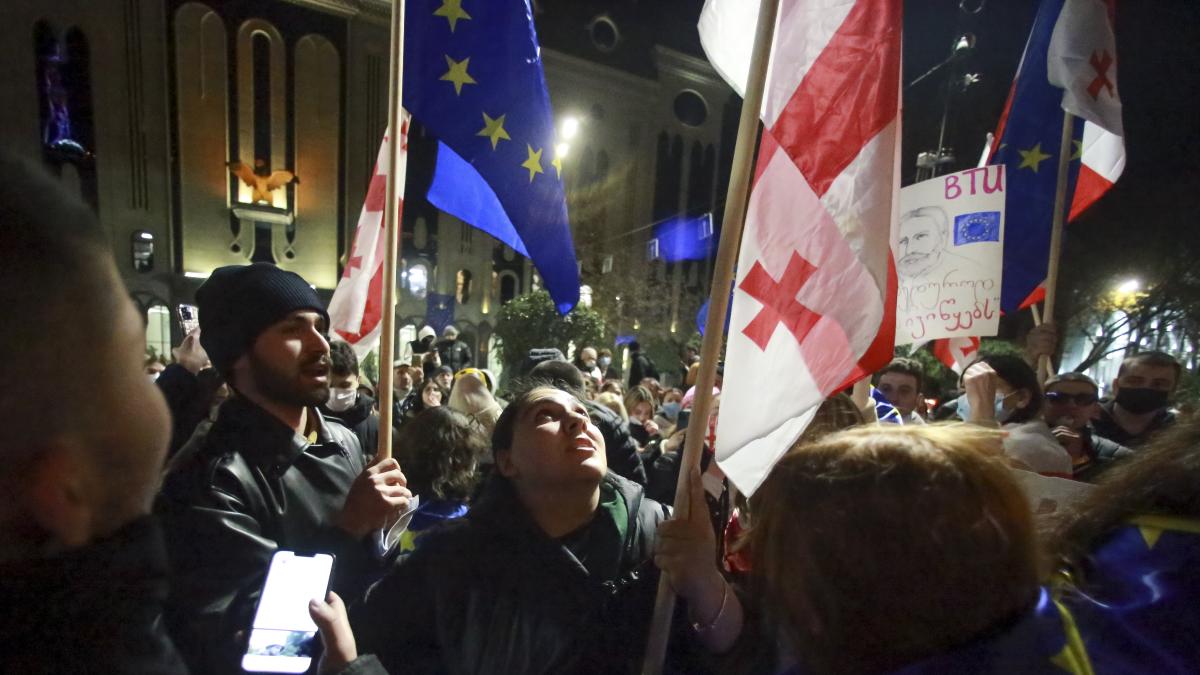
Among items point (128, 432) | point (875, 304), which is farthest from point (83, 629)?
point (875, 304)

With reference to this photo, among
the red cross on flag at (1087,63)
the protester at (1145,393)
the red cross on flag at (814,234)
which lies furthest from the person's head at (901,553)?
the red cross on flag at (1087,63)

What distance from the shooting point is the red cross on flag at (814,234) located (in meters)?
1.62

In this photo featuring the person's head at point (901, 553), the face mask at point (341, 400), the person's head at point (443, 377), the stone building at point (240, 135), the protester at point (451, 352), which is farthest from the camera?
the stone building at point (240, 135)

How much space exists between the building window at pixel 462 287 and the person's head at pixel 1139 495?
2532cm

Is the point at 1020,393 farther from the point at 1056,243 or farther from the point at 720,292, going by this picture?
the point at 720,292

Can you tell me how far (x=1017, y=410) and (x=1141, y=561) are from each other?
236 centimetres

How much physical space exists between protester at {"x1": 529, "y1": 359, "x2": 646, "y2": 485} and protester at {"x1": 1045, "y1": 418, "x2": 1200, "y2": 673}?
1643 millimetres

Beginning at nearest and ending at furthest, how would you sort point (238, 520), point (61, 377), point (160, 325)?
point (61, 377) < point (238, 520) < point (160, 325)

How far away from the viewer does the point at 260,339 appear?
6.03 feet

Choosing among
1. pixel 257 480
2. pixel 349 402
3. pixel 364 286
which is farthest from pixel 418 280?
pixel 257 480

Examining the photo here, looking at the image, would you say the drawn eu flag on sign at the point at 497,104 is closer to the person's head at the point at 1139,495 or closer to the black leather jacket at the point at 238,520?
the black leather jacket at the point at 238,520

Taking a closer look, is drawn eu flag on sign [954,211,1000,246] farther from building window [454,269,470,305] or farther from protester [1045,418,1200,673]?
building window [454,269,470,305]

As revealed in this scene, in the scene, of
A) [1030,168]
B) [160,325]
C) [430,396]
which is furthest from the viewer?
[160,325]

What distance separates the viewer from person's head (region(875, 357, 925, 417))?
13.1 ft
